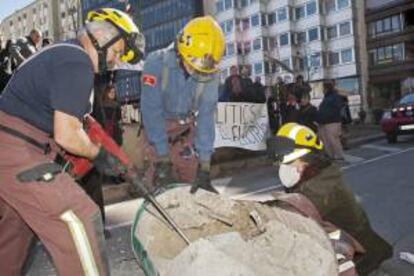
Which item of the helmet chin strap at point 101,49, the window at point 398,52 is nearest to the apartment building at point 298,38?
the window at point 398,52

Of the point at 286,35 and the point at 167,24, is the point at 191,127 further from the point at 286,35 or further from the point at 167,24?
the point at 167,24

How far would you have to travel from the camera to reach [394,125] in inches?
648

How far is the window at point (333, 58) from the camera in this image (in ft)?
195

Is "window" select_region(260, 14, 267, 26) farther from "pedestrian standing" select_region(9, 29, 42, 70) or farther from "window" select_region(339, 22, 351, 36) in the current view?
"pedestrian standing" select_region(9, 29, 42, 70)

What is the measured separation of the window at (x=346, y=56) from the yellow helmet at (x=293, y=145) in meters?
56.2

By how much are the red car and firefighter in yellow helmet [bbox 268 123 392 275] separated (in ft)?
41.8

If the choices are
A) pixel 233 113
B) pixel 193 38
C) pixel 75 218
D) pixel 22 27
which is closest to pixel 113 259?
pixel 193 38

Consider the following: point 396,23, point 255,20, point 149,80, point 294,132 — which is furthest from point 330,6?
point 294,132

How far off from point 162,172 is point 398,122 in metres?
13.1

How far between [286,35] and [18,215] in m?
60.4

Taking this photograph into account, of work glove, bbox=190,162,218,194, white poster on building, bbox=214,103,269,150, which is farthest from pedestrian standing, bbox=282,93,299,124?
work glove, bbox=190,162,218,194

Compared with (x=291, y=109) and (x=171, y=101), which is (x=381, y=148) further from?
(x=171, y=101)

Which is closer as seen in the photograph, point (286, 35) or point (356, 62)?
point (356, 62)

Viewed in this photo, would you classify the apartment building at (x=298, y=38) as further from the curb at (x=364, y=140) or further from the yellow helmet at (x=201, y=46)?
the yellow helmet at (x=201, y=46)
